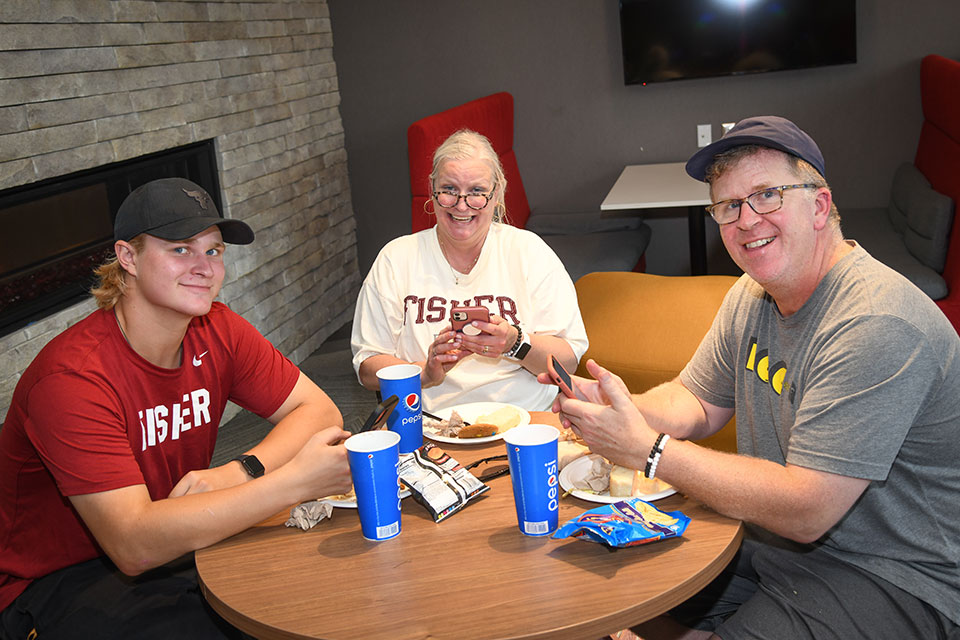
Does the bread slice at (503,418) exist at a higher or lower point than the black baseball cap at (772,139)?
lower

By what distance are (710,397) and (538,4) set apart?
13.3 ft

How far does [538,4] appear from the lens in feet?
17.1

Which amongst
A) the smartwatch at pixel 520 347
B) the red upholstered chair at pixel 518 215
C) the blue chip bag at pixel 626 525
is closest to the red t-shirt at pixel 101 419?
the smartwatch at pixel 520 347

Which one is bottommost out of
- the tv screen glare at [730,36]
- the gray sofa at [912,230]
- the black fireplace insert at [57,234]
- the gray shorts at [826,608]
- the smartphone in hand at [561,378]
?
the gray shorts at [826,608]

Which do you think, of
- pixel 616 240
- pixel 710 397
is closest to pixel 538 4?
pixel 616 240

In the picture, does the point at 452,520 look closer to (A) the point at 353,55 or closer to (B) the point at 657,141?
(B) the point at 657,141

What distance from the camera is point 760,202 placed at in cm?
150

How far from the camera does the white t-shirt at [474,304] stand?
2.26 m

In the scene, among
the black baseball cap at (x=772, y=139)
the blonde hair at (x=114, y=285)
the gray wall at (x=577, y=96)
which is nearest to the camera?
the black baseball cap at (x=772, y=139)

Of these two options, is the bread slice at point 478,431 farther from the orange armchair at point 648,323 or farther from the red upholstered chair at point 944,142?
the red upholstered chair at point 944,142

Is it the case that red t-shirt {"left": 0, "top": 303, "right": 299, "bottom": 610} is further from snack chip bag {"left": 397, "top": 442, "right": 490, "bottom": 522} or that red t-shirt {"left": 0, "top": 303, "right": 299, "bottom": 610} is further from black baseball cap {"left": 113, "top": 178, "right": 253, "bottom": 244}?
snack chip bag {"left": 397, "top": 442, "right": 490, "bottom": 522}

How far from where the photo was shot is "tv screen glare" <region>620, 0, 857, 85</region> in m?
4.73

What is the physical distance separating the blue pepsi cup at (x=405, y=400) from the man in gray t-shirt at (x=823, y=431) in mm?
310

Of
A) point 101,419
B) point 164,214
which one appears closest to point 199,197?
point 164,214
